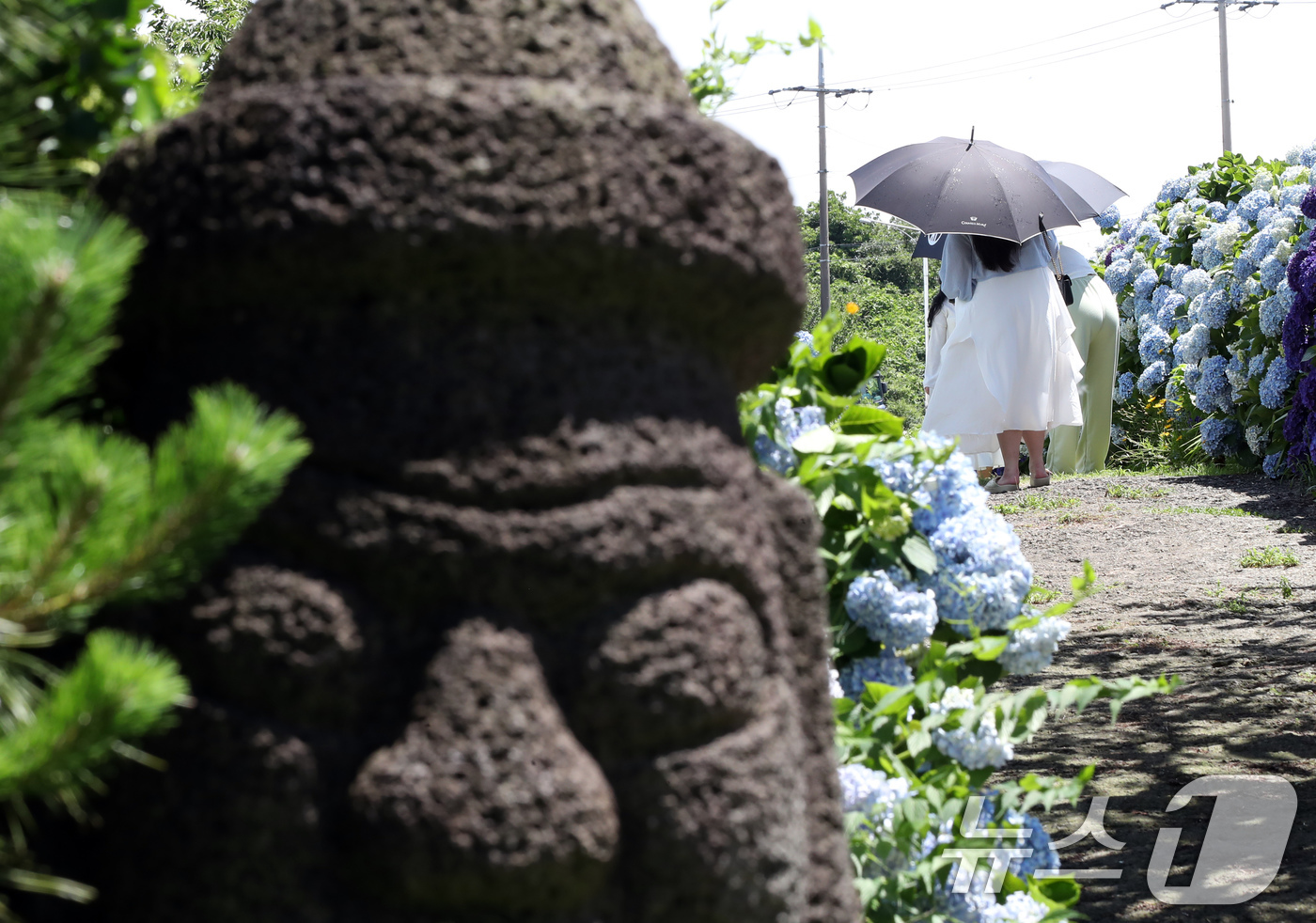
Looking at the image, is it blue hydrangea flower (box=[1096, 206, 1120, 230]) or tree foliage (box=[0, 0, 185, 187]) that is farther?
blue hydrangea flower (box=[1096, 206, 1120, 230])

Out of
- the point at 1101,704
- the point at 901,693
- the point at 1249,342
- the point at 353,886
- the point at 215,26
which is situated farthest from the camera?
the point at 215,26

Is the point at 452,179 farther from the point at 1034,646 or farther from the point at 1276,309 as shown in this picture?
the point at 1276,309

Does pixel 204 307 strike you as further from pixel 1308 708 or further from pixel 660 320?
pixel 1308 708

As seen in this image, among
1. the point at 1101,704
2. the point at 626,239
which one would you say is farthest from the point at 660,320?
the point at 1101,704

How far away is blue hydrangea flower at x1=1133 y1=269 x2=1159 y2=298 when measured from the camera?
12328 millimetres

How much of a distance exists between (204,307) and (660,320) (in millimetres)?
497

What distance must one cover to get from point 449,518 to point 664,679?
11.1 inches

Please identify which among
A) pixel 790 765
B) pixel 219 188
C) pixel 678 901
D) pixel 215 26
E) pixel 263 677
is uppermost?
pixel 215 26

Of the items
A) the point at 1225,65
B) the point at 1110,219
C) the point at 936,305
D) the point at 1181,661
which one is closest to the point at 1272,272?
the point at 936,305

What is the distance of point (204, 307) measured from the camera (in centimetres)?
131

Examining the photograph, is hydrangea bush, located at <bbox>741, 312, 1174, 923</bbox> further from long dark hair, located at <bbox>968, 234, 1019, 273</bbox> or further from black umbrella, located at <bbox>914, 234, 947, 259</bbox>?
black umbrella, located at <bbox>914, 234, 947, 259</bbox>

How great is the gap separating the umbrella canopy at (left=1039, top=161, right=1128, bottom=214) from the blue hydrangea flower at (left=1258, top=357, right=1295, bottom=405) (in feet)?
6.25

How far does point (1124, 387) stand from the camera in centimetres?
1328

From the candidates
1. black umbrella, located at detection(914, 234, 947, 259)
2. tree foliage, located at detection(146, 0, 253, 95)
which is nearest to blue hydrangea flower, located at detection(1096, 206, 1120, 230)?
black umbrella, located at detection(914, 234, 947, 259)
